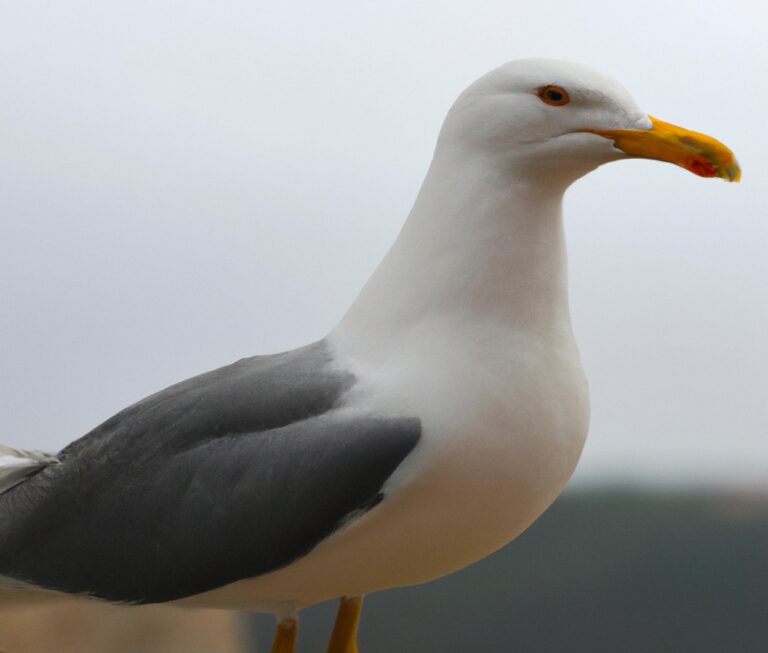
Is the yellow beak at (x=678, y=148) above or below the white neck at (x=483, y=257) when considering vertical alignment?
above

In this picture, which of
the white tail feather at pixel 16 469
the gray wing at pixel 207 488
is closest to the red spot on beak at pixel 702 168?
the gray wing at pixel 207 488

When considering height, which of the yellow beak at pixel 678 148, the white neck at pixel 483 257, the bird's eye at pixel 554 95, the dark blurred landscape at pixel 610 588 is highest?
the bird's eye at pixel 554 95

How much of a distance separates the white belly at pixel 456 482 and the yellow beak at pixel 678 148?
18 centimetres

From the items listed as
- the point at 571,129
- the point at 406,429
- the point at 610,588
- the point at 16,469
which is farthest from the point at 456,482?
the point at 610,588

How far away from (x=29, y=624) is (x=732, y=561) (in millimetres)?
1031

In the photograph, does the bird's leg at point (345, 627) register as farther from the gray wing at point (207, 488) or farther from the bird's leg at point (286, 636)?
the gray wing at point (207, 488)

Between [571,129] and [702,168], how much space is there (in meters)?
0.11

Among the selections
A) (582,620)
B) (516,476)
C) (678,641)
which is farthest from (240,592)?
(678,641)

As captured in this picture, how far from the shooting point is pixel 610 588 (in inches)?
63.4

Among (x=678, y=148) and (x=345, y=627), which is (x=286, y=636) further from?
(x=678, y=148)

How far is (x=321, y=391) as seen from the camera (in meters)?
0.89

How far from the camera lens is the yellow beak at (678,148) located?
864mm

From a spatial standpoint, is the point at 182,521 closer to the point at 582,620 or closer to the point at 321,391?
the point at 321,391

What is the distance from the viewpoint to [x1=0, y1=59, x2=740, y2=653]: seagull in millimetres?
840
